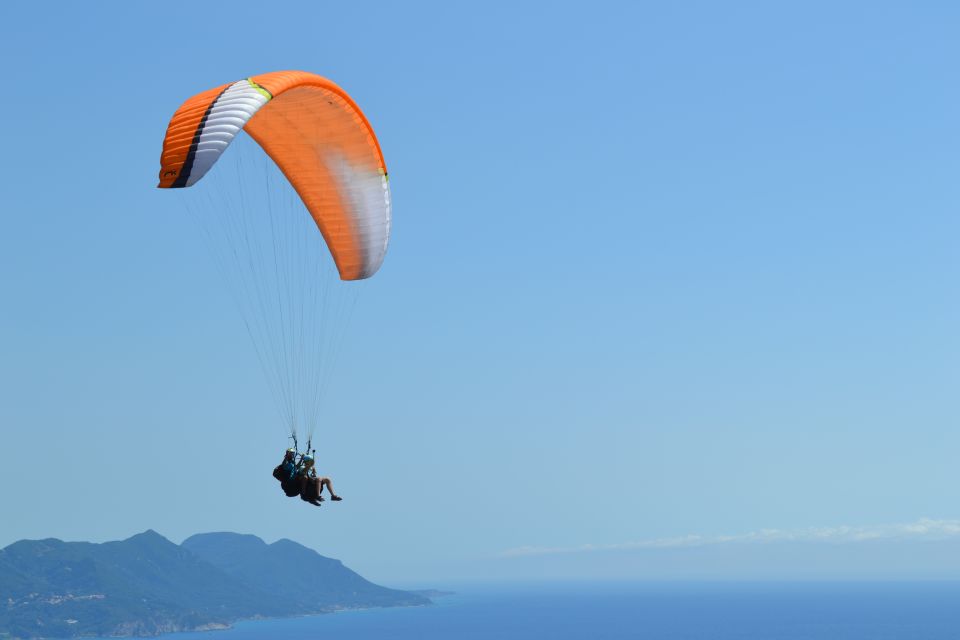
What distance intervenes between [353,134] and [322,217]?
7.74ft

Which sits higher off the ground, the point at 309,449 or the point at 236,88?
the point at 236,88

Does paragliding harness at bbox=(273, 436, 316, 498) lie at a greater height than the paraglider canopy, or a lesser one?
lesser

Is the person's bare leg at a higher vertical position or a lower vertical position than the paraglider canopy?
lower

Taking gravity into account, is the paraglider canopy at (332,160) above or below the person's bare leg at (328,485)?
above

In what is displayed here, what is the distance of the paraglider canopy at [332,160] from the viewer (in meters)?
25.3

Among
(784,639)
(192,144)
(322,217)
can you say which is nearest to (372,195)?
(322,217)

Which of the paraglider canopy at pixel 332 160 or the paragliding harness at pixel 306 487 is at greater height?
the paraglider canopy at pixel 332 160

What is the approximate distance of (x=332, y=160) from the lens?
26625mm

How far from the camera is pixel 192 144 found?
65.0 feet

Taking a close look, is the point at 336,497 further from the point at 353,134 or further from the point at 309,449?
the point at 353,134

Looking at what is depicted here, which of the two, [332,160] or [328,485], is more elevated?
[332,160]

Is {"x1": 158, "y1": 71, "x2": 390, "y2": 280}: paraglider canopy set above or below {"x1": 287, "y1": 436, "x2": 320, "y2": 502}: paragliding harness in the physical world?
above

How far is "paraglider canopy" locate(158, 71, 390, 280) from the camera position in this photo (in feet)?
82.9

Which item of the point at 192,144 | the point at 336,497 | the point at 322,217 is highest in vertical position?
the point at 322,217
